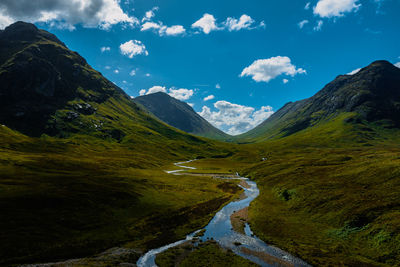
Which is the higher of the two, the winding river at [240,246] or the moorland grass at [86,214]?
the moorland grass at [86,214]

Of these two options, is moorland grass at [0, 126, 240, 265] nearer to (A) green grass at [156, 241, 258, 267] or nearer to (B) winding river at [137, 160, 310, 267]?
(B) winding river at [137, 160, 310, 267]

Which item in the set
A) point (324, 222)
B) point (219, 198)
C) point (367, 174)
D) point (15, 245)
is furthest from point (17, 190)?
point (367, 174)

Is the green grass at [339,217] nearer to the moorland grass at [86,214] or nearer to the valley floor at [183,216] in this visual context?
the valley floor at [183,216]

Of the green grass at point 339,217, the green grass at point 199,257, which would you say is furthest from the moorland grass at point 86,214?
the green grass at point 339,217

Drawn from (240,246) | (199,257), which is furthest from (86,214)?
(240,246)

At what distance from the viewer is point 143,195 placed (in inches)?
2815

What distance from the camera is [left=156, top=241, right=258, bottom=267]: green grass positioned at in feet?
111

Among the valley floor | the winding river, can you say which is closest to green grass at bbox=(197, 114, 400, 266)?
the valley floor

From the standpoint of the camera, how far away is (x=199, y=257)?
119ft

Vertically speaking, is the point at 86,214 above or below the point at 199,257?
above

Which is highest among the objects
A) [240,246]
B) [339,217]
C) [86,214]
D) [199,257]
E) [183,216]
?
[86,214]

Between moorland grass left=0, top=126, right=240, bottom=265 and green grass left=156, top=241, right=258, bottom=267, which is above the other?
moorland grass left=0, top=126, right=240, bottom=265

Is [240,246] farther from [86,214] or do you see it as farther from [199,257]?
[86,214]

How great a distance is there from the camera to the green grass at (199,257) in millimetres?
33969
